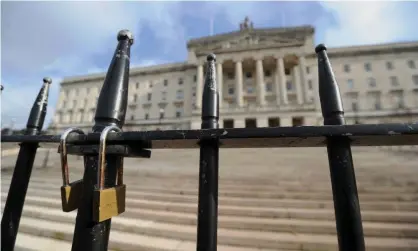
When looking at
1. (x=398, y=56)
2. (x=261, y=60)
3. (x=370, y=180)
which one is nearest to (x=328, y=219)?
(x=370, y=180)

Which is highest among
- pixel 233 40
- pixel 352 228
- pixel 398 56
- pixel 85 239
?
pixel 233 40

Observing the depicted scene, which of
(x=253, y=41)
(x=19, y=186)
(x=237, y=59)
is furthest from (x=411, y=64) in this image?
→ (x=19, y=186)

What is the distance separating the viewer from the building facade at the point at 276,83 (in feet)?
118

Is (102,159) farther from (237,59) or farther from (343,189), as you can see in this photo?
(237,59)

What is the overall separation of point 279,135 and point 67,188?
1.12 metres

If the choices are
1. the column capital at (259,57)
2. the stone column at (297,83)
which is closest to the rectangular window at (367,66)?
the stone column at (297,83)

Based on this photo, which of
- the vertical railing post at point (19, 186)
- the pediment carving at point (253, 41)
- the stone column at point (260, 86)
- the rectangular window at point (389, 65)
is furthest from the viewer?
the rectangular window at point (389, 65)

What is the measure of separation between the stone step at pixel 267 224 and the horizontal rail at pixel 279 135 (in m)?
3.06

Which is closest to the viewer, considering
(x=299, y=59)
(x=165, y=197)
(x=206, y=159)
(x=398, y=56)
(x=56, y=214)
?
(x=206, y=159)

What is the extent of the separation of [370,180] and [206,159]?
23.1ft

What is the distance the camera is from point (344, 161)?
94 cm

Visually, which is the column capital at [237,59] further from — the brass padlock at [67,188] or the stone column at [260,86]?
the brass padlock at [67,188]

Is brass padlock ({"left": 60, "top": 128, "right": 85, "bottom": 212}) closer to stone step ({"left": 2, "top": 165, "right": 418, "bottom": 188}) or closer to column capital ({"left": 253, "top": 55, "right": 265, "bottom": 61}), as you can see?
stone step ({"left": 2, "top": 165, "right": 418, "bottom": 188})

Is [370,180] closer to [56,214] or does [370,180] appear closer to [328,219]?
[328,219]
